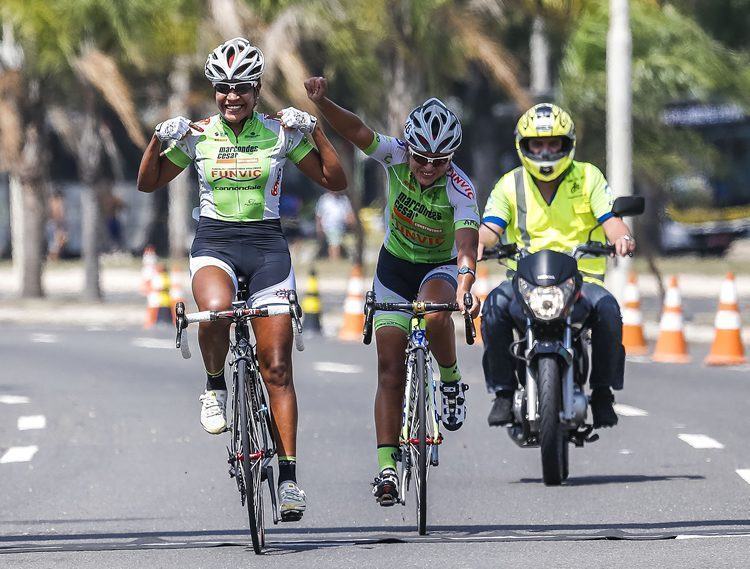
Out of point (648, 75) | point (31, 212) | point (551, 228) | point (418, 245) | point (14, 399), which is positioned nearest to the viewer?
point (418, 245)

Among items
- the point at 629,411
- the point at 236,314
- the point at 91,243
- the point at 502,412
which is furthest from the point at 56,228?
the point at 236,314

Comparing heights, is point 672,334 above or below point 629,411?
above

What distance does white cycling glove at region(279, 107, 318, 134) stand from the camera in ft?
27.6

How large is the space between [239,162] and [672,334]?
10449mm

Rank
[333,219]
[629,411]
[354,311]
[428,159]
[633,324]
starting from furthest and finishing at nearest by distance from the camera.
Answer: [333,219] → [354,311] → [633,324] → [629,411] → [428,159]

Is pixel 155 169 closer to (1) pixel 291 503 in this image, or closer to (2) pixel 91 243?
(1) pixel 291 503

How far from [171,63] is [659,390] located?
1511 cm

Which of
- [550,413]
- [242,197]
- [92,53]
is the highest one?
[92,53]

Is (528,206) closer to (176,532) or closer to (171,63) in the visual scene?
(176,532)

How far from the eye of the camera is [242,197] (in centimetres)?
858

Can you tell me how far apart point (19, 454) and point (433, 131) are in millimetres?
4483

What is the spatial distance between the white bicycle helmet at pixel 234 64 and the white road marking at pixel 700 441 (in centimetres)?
474

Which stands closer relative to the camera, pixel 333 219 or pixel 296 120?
pixel 296 120

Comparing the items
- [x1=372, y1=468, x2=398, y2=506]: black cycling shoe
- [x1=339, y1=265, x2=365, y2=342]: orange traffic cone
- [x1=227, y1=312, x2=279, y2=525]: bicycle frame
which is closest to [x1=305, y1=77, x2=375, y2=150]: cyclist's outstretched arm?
[x1=227, y1=312, x2=279, y2=525]: bicycle frame
